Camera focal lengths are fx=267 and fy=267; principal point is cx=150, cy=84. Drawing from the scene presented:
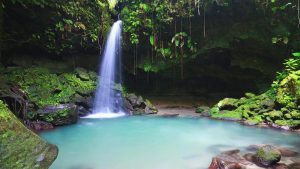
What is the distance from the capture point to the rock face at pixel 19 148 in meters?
4.77

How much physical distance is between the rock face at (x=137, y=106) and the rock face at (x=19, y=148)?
8.26 meters

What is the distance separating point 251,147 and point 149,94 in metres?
10.9

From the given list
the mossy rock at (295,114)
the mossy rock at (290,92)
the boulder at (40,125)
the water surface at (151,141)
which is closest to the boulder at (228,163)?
the water surface at (151,141)

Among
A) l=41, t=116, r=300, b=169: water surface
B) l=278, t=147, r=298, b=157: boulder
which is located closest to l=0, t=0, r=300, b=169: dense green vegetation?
l=41, t=116, r=300, b=169: water surface

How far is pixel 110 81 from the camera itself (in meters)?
16.1

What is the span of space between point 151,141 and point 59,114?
14.4 ft

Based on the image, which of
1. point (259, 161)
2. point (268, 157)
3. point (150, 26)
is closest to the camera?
point (268, 157)

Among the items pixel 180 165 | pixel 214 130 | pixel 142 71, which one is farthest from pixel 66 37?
pixel 180 165

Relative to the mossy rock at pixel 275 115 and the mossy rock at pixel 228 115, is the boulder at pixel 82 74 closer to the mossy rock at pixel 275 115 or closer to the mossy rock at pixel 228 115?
the mossy rock at pixel 228 115

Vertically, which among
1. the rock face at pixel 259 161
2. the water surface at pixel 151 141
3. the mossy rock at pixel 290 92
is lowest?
the water surface at pixel 151 141

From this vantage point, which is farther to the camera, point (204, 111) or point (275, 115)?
point (204, 111)

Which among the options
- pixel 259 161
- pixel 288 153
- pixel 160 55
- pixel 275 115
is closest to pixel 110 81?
pixel 160 55

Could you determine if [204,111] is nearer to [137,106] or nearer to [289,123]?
[137,106]

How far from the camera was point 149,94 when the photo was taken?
17.8 m
